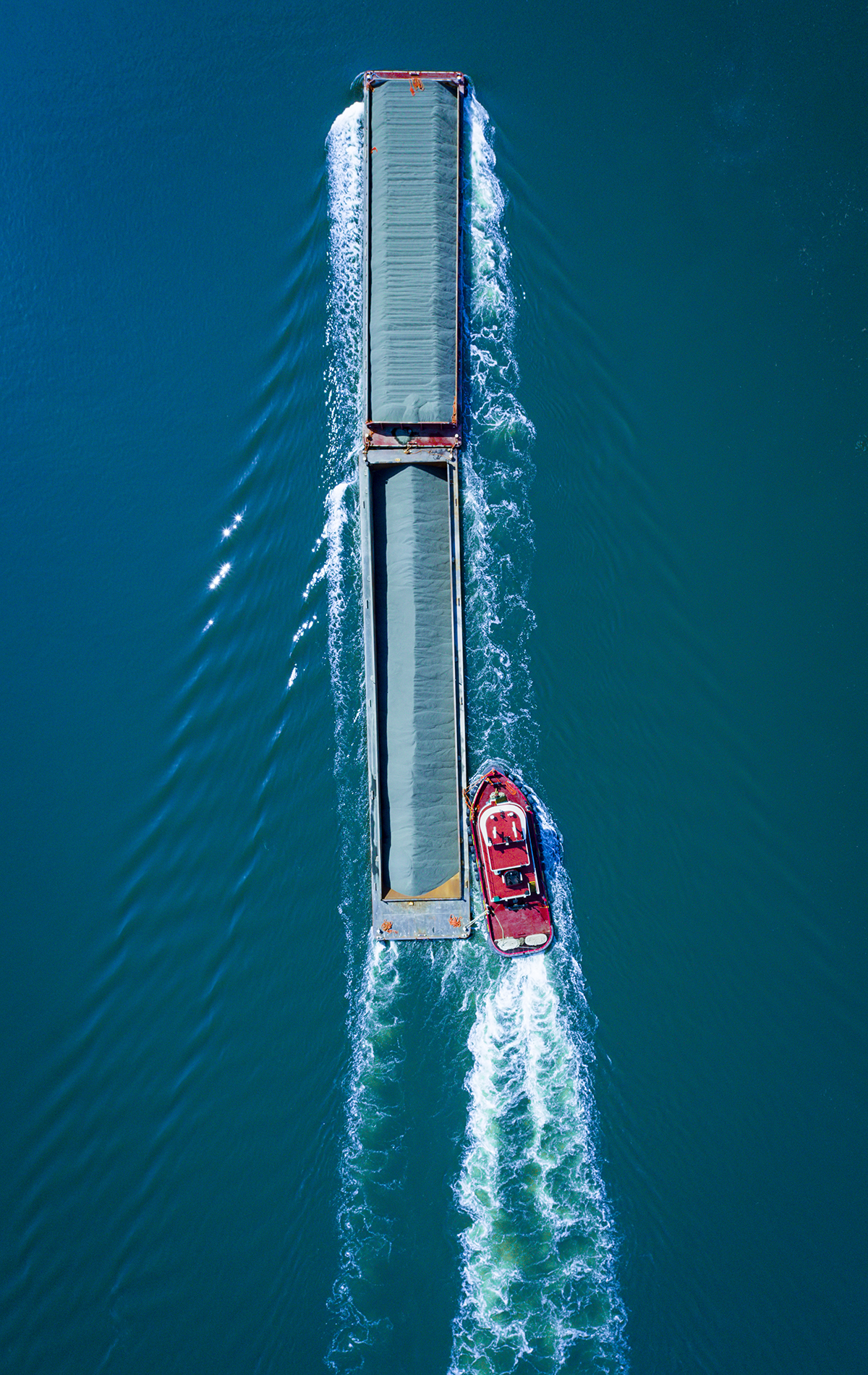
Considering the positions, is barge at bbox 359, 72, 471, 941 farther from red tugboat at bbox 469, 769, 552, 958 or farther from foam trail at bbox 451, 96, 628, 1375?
foam trail at bbox 451, 96, 628, 1375

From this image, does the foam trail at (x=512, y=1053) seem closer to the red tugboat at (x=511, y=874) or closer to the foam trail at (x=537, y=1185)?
the foam trail at (x=537, y=1185)

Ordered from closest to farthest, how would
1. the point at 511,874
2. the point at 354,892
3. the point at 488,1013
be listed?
the point at 511,874 < the point at 488,1013 < the point at 354,892

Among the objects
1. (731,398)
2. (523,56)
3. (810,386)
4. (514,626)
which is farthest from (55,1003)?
(523,56)

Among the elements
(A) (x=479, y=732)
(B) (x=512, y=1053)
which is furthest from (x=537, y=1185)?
(A) (x=479, y=732)

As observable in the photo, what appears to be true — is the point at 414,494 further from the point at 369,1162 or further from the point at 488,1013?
the point at 369,1162

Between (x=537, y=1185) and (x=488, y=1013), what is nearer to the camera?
(x=537, y=1185)

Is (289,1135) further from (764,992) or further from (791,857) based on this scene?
(791,857)

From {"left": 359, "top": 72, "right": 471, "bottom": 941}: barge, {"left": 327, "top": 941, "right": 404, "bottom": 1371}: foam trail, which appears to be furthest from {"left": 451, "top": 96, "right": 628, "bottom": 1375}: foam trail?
{"left": 327, "top": 941, "right": 404, "bottom": 1371}: foam trail

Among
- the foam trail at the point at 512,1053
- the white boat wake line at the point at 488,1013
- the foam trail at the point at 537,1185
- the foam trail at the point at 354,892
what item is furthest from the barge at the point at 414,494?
the foam trail at the point at 537,1185
